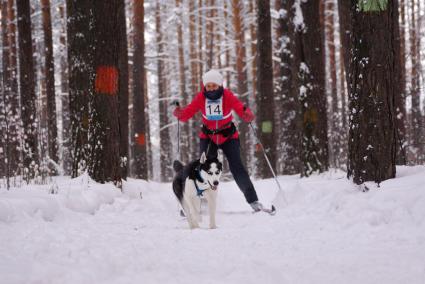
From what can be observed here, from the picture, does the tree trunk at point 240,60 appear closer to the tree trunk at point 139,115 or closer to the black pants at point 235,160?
the tree trunk at point 139,115

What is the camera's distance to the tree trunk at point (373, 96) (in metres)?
4.96

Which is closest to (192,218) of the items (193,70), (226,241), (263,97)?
(226,241)

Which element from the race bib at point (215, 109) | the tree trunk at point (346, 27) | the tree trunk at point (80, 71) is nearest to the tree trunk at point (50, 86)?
the tree trunk at point (80, 71)

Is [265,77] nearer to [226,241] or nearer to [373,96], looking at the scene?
[373,96]

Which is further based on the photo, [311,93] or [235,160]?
[311,93]

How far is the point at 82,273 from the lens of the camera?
242 centimetres

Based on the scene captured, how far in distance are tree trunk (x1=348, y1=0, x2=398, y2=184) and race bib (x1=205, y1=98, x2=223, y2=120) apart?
1824 mm

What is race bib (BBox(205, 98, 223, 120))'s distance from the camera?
594 cm

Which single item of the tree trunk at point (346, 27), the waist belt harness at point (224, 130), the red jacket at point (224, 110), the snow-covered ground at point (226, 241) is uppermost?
the tree trunk at point (346, 27)

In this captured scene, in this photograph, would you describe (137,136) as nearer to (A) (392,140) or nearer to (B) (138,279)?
(A) (392,140)

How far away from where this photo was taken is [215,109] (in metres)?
5.94

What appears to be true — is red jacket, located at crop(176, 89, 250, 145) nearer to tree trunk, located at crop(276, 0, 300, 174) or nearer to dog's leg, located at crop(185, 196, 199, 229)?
dog's leg, located at crop(185, 196, 199, 229)

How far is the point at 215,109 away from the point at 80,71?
2500 mm

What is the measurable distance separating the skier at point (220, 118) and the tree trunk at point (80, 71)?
1.68 metres
